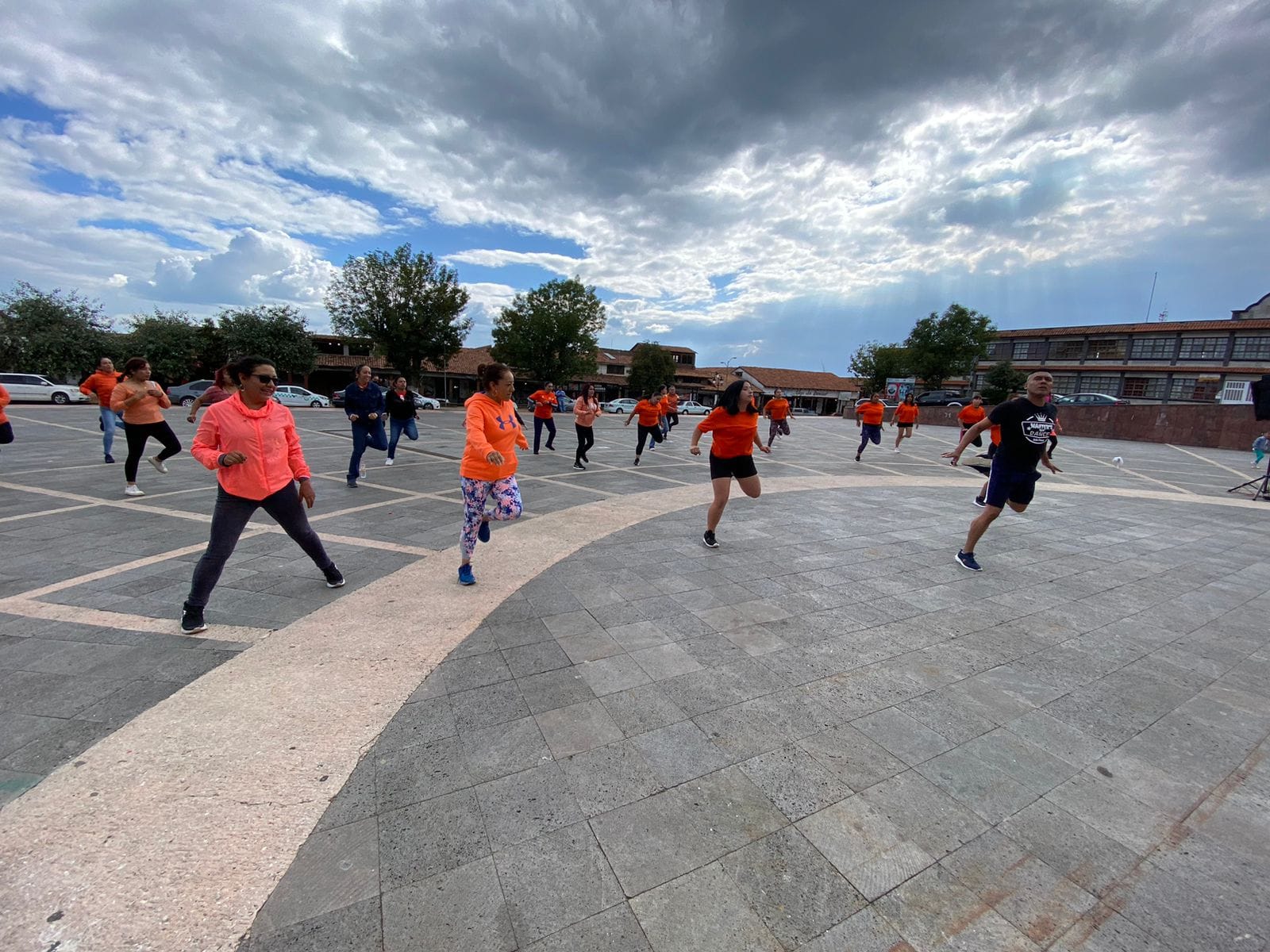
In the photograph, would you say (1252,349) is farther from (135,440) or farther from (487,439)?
(135,440)

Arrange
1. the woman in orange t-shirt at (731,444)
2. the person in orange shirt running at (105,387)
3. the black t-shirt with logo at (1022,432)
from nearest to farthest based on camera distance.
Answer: the black t-shirt with logo at (1022,432) < the woman in orange t-shirt at (731,444) < the person in orange shirt running at (105,387)

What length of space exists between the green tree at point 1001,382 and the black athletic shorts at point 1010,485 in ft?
148

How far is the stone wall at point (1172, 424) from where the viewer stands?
20.2 metres

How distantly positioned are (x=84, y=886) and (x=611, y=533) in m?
4.54

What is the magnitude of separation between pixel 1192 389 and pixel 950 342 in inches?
671

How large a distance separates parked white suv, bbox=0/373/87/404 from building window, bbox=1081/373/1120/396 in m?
69.9

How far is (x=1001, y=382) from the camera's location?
1753 inches

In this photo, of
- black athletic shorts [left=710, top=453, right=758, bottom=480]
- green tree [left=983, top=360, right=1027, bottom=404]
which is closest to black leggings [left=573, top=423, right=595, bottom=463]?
black athletic shorts [left=710, top=453, right=758, bottom=480]

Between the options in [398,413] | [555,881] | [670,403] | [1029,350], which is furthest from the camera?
[1029,350]

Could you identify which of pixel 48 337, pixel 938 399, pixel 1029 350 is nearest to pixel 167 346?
pixel 48 337

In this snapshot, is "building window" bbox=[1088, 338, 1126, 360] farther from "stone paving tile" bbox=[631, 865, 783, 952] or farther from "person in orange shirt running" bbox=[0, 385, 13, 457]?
"person in orange shirt running" bbox=[0, 385, 13, 457]

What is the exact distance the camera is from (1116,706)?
2949 millimetres

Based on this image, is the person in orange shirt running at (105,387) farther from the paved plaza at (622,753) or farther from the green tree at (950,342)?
the green tree at (950,342)

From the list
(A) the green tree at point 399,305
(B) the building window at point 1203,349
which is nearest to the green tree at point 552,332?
(A) the green tree at point 399,305
